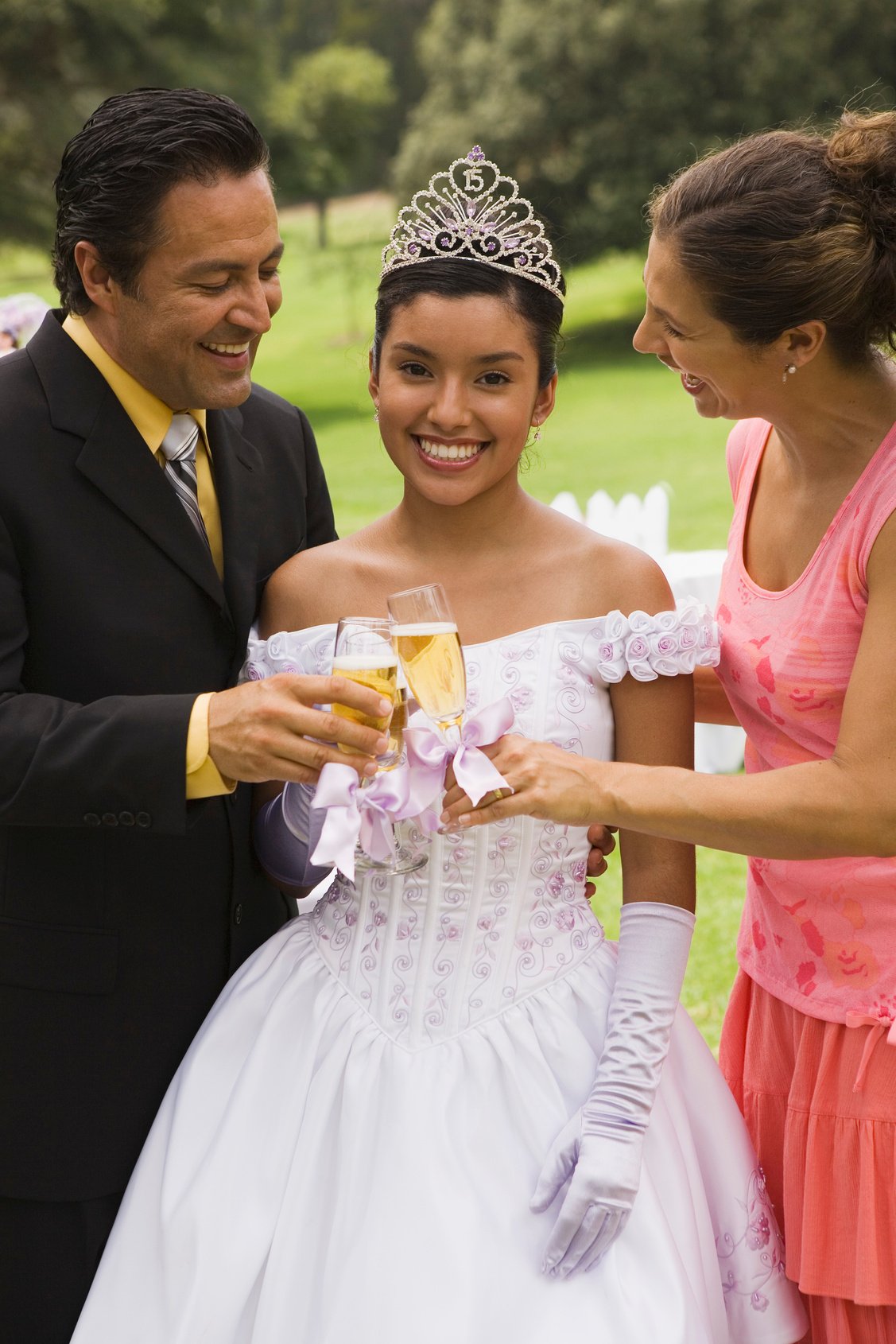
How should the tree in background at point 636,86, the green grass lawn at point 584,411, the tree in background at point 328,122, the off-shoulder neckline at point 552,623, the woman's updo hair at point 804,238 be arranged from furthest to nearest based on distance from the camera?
Answer: the tree in background at point 328,122 → the tree in background at point 636,86 → the green grass lawn at point 584,411 → the off-shoulder neckline at point 552,623 → the woman's updo hair at point 804,238

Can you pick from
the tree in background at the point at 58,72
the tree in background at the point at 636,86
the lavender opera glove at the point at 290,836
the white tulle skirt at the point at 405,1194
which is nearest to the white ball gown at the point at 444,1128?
the white tulle skirt at the point at 405,1194

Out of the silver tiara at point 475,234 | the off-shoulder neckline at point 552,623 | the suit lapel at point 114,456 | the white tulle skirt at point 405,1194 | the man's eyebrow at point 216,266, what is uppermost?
the silver tiara at point 475,234

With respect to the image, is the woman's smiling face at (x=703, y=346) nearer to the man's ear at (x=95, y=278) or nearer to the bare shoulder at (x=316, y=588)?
the bare shoulder at (x=316, y=588)

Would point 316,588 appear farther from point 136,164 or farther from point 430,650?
point 136,164

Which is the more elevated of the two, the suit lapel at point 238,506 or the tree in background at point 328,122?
the tree in background at point 328,122

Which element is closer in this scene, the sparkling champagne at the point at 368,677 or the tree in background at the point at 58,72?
the sparkling champagne at the point at 368,677

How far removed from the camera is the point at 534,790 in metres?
2.34

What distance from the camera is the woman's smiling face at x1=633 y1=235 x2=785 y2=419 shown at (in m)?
2.54

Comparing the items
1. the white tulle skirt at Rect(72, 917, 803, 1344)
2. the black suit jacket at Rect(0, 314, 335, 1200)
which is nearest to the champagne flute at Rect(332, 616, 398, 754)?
the black suit jacket at Rect(0, 314, 335, 1200)

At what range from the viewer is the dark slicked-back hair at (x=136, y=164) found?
252cm

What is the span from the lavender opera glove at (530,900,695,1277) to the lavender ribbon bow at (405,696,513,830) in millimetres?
464

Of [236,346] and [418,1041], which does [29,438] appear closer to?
[236,346]

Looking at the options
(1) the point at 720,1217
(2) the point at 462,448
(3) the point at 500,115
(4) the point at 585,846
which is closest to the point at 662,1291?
(1) the point at 720,1217

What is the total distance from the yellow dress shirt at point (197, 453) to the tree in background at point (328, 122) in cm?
2771
